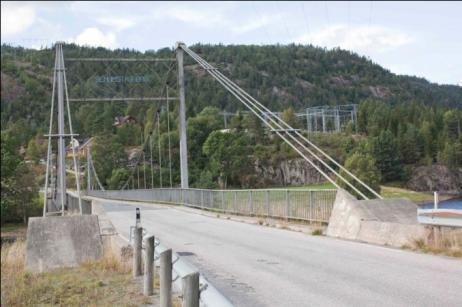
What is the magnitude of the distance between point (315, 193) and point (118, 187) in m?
52.3

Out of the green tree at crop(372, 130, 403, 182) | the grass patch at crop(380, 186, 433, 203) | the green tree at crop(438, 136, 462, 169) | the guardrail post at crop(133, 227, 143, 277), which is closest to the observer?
the guardrail post at crop(133, 227, 143, 277)

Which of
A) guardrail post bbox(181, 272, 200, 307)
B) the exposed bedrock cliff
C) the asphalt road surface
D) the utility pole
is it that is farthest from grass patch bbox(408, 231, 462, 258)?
the exposed bedrock cliff

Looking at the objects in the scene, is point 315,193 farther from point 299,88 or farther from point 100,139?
point 299,88

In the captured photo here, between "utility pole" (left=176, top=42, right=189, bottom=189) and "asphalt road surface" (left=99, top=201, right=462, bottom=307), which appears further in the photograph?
"utility pole" (left=176, top=42, right=189, bottom=189)

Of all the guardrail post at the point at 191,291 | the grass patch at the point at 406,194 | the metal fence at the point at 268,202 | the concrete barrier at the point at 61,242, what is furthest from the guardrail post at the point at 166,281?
the grass patch at the point at 406,194

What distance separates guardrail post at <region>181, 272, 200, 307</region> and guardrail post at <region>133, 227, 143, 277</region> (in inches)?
185

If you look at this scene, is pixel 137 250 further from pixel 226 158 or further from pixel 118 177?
pixel 226 158

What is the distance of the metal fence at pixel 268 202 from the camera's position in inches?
678

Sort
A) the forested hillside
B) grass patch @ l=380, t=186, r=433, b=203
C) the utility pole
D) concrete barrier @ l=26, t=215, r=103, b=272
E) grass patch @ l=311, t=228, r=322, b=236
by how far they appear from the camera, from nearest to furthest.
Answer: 1. concrete barrier @ l=26, t=215, r=103, b=272
2. grass patch @ l=311, t=228, r=322, b=236
3. the forested hillside
4. grass patch @ l=380, t=186, r=433, b=203
5. the utility pole

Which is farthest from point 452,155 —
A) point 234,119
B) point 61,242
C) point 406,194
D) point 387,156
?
point 234,119

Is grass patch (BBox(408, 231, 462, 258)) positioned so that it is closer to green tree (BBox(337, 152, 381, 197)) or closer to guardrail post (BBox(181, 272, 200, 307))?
guardrail post (BBox(181, 272, 200, 307))

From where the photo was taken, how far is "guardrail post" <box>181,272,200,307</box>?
14.5 feet

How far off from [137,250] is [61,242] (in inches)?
156

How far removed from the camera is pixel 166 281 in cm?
594
